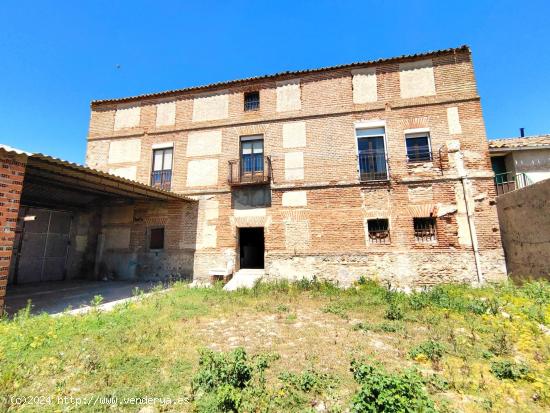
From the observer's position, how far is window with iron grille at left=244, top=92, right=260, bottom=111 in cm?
1223

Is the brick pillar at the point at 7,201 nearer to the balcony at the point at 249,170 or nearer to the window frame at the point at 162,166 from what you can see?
the window frame at the point at 162,166

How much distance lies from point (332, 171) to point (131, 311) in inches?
327

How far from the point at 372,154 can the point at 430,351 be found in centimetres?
795

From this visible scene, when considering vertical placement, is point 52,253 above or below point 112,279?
above

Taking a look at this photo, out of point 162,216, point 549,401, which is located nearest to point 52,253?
point 162,216

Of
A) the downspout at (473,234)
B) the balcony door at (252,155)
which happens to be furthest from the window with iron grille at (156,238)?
the downspout at (473,234)

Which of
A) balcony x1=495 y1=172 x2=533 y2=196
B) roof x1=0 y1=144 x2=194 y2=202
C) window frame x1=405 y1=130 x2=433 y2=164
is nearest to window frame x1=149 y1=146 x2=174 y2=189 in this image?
roof x1=0 y1=144 x2=194 y2=202

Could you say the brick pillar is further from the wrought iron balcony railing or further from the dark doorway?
the wrought iron balcony railing

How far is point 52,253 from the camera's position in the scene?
1152 cm

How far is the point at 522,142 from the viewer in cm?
1218

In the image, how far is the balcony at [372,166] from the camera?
10.4 meters

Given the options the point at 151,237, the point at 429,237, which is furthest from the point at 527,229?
the point at 151,237

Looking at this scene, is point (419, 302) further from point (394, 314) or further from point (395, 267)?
point (395, 267)

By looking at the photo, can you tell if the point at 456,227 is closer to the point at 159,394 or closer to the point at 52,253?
the point at 159,394
